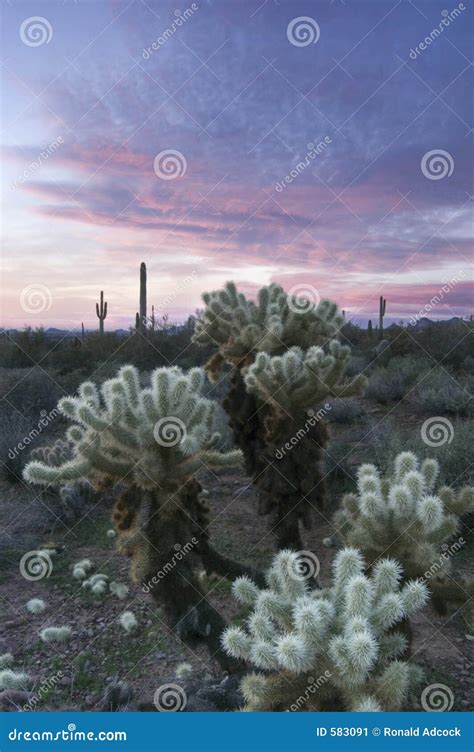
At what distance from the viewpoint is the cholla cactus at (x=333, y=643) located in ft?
7.41

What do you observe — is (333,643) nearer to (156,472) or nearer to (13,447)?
(156,472)

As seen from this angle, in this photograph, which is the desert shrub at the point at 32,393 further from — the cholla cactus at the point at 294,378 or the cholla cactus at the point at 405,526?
the cholla cactus at the point at 405,526

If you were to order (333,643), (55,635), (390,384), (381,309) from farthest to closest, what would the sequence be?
(381,309), (390,384), (55,635), (333,643)

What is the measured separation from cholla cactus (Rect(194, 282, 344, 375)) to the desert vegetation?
0.06 feet

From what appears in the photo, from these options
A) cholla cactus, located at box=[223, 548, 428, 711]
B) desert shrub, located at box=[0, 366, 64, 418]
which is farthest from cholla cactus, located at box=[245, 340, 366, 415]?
desert shrub, located at box=[0, 366, 64, 418]

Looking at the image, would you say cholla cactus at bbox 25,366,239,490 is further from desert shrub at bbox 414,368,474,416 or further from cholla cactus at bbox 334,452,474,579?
desert shrub at bbox 414,368,474,416

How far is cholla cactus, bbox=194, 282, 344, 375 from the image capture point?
527 cm

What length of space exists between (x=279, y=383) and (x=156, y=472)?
60.6 inches

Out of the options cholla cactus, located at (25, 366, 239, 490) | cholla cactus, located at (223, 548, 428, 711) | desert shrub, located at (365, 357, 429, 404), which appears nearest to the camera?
cholla cactus, located at (223, 548, 428, 711)

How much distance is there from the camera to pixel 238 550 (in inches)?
217

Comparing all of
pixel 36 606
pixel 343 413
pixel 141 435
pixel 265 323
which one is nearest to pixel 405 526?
pixel 141 435

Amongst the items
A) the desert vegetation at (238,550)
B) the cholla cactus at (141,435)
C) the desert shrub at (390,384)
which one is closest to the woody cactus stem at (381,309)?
the desert shrub at (390,384)

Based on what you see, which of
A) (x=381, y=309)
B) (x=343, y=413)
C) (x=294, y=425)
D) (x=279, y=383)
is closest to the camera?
(x=279, y=383)

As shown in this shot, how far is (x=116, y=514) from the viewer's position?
137 inches
